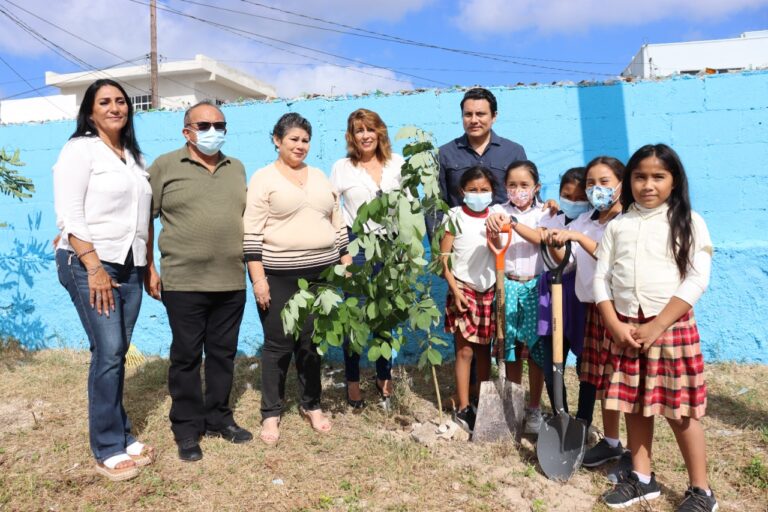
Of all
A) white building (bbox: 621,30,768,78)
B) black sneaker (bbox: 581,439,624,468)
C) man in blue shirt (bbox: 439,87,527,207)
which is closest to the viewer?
black sneaker (bbox: 581,439,624,468)

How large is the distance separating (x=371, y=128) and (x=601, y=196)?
137 cm

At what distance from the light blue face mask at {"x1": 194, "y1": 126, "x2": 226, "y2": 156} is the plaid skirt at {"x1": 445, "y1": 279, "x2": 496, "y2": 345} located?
5.03 ft

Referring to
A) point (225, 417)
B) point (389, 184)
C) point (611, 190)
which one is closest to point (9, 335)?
point (225, 417)

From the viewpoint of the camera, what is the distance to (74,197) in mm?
2615

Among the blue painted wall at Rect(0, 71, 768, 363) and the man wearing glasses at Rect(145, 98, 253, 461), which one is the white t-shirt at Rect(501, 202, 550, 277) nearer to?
the blue painted wall at Rect(0, 71, 768, 363)

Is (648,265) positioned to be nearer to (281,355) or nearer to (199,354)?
(281,355)

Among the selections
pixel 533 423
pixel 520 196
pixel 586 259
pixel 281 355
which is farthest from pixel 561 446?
pixel 281 355

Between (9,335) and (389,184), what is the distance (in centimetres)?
403

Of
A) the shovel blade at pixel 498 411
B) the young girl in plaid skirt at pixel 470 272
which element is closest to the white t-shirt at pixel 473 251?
the young girl in plaid skirt at pixel 470 272

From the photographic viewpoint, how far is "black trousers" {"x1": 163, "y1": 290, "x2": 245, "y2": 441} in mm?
2990

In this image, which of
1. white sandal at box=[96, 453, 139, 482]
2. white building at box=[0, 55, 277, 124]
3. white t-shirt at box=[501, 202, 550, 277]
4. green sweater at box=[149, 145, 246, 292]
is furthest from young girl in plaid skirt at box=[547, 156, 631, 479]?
white building at box=[0, 55, 277, 124]

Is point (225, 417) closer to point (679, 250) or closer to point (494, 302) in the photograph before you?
point (494, 302)

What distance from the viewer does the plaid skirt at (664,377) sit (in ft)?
7.72

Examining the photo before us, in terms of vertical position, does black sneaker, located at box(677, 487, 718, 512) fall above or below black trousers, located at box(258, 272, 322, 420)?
below
